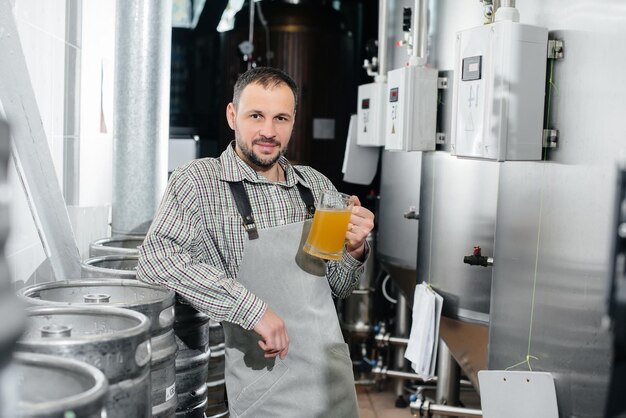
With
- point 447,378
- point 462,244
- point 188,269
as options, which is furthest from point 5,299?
point 447,378

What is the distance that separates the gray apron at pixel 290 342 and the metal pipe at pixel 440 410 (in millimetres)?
1400

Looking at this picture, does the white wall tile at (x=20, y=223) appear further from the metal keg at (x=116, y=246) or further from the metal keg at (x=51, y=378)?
the metal keg at (x=51, y=378)

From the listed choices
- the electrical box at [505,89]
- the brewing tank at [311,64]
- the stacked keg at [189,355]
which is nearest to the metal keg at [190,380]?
the stacked keg at [189,355]

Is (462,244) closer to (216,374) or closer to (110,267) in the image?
(216,374)

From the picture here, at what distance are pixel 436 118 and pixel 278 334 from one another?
1.74m

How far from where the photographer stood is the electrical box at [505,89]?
2240 millimetres

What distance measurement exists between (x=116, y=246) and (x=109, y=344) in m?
1.50

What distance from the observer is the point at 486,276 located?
3131 millimetres

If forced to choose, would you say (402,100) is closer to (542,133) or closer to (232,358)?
(542,133)

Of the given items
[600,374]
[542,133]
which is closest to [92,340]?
[600,374]

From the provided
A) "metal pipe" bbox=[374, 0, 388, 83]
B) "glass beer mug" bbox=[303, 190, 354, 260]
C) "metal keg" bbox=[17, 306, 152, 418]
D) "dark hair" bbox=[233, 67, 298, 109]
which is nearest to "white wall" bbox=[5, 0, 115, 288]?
"metal keg" bbox=[17, 306, 152, 418]

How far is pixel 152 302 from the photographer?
6.43ft

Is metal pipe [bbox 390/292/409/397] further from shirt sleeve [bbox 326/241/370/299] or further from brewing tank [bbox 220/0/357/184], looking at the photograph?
shirt sleeve [bbox 326/241/370/299]

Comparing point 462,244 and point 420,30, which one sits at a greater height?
point 420,30
